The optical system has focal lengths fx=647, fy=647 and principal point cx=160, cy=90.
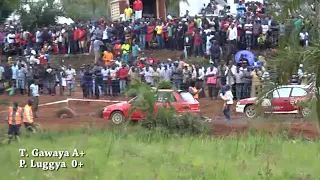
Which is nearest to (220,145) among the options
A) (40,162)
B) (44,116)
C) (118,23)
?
(40,162)

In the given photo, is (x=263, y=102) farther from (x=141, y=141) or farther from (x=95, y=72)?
(x=95, y=72)

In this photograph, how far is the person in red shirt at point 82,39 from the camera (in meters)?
33.9

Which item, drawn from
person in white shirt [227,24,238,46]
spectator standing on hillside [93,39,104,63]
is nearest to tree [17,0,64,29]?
spectator standing on hillside [93,39,104,63]

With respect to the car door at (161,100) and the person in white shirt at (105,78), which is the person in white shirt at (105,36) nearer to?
the person in white shirt at (105,78)

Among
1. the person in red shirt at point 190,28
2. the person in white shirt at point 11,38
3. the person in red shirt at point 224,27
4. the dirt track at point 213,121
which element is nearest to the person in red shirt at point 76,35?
the person in white shirt at point 11,38

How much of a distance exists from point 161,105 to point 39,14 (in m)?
22.4

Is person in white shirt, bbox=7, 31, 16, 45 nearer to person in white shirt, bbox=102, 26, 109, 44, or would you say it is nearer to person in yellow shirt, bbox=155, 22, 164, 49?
person in white shirt, bbox=102, 26, 109, 44

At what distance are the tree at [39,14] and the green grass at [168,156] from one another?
21.6 meters

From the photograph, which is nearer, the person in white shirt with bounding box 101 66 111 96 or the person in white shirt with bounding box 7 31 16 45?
the person in white shirt with bounding box 101 66 111 96

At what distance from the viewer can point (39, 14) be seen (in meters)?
41.0

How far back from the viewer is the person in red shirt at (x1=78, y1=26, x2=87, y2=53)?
3391 centimetres

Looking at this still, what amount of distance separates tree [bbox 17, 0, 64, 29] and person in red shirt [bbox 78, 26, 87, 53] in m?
6.32

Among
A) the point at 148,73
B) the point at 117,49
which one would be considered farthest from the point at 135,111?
the point at 117,49

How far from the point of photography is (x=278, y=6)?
9203 millimetres
